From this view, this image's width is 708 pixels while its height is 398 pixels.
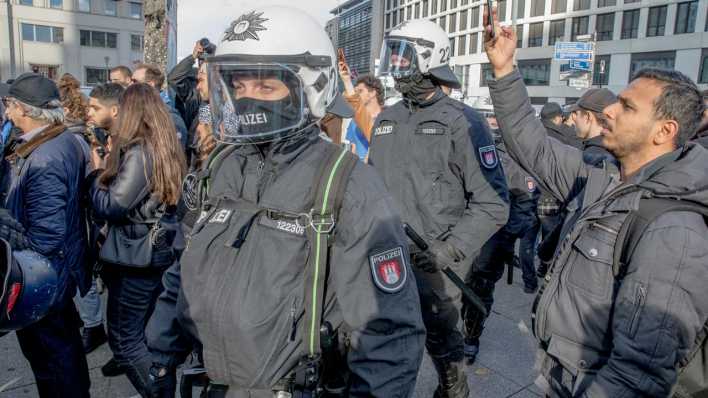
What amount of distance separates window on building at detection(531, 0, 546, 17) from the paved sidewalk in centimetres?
5468

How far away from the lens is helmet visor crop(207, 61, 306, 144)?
168 centimetres

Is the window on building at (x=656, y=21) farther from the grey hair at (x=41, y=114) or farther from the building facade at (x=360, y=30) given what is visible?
the grey hair at (x=41, y=114)

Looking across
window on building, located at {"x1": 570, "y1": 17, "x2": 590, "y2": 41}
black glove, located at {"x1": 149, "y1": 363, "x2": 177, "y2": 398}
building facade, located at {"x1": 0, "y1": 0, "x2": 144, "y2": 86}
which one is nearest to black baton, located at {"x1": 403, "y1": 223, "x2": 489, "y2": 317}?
black glove, located at {"x1": 149, "y1": 363, "x2": 177, "y2": 398}

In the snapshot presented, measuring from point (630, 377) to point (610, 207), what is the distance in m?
0.59

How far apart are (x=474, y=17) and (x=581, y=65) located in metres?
41.8

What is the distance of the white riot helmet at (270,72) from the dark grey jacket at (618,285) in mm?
941

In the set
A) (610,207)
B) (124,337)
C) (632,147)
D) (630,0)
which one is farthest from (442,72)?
(630,0)

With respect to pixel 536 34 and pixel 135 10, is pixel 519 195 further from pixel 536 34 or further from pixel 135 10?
pixel 135 10

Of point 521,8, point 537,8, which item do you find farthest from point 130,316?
point 521,8

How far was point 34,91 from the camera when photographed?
3.17 metres

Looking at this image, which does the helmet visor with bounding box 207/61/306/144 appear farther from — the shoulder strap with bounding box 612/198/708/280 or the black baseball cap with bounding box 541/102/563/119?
the black baseball cap with bounding box 541/102/563/119

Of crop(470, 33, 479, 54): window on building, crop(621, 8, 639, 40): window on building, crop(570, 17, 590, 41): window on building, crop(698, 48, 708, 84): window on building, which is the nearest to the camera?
crop(698, 48, 708, 84): window on building

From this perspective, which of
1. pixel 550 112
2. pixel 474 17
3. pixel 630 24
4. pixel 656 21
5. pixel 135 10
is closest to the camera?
pixel 550 112

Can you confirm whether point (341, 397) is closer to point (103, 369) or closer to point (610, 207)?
point (610, 207)
